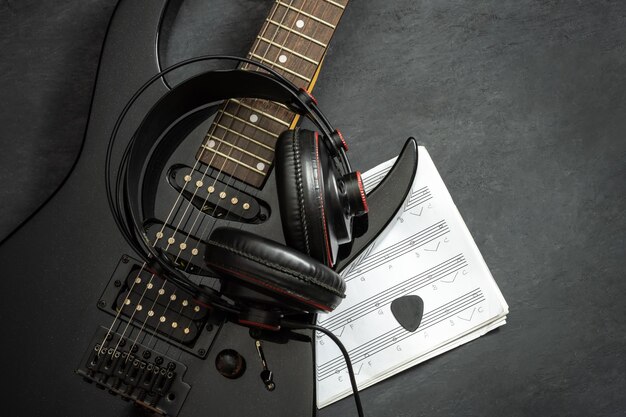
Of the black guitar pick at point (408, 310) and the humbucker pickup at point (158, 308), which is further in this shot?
the black guitar pick at point (408, 310)

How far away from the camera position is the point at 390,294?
1102 mm

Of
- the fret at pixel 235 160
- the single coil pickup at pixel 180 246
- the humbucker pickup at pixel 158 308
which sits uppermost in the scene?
the fret at pixel 235 160

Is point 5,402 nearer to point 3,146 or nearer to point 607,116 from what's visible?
point 3,146

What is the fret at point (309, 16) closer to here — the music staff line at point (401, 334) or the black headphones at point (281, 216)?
the black headphones at point (281, 216)

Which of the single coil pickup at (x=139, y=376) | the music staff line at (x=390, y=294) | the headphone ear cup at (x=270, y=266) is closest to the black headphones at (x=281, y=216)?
the headphone ear cup at (x=270, y=266)

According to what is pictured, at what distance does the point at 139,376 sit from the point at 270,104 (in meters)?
0.48

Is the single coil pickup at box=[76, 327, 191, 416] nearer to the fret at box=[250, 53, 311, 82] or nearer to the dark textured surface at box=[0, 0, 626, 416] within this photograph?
the dark textured surface at box=[0, 0, 626, 416]

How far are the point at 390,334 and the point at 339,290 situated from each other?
0.33 metres

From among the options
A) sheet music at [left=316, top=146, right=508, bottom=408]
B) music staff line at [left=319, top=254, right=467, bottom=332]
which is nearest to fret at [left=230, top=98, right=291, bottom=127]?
sheet music at [left=316, top=146, right=508, bottom=408]

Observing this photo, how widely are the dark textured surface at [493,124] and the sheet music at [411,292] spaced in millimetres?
40

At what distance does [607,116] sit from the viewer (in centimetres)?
116

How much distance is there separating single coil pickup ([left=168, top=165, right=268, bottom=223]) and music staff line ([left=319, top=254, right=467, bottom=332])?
25 cm

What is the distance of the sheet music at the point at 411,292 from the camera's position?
1087 mm

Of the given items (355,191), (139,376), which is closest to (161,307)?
(139,376)
